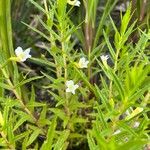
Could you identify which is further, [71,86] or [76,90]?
[76,90]

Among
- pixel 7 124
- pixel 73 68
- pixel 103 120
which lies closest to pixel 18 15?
pixel 73 68

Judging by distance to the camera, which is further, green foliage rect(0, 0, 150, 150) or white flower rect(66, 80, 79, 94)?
white flower rect(66, 80, 79, 94)

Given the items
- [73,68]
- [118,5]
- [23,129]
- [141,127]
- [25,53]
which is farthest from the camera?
[118,5]

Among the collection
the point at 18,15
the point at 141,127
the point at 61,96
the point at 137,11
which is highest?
the point at 18,15

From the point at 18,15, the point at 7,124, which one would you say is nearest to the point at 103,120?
the point at 7,124

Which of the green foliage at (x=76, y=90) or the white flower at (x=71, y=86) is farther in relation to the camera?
the white flower at (x=71, y=86)

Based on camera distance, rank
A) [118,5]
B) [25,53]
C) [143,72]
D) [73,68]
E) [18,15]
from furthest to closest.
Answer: [118,5]
[18,15]
[73,68]
[25,53]
[143,72]

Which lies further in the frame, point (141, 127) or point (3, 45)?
point (3, 45)

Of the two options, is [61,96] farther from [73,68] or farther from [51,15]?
[51,15]

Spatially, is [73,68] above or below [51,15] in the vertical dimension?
below
